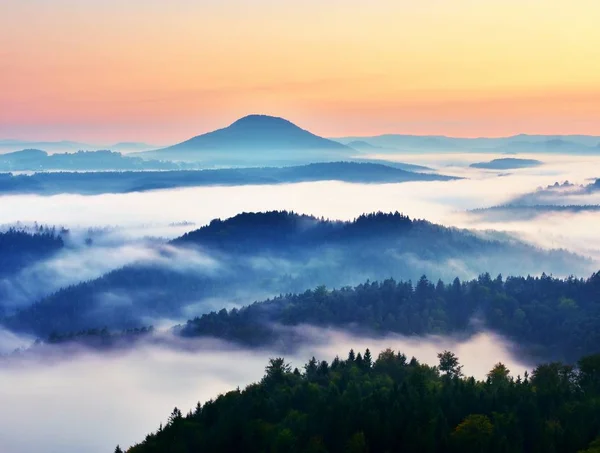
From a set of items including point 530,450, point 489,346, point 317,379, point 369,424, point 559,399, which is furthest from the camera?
point 489,346

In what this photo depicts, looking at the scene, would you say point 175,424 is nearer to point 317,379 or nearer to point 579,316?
point 317,379

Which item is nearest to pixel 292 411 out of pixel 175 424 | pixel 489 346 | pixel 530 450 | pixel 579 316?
pixel 175 424

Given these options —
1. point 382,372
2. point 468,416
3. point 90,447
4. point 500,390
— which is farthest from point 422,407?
point 90,447

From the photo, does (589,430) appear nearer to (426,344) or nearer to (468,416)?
(468,416)

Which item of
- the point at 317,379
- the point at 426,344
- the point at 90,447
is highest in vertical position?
the point at 317,379

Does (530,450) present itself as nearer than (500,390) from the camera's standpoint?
Yes

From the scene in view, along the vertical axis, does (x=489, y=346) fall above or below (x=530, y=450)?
below

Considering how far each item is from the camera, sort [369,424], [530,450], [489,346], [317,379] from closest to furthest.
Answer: [530,450]
[369,424]
[317,379]
[489,346]
